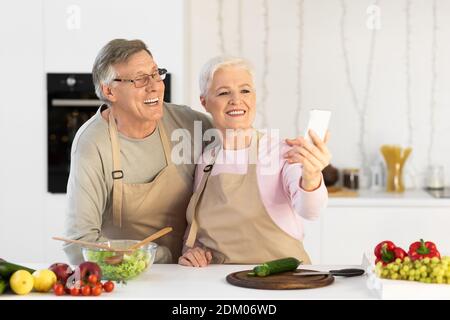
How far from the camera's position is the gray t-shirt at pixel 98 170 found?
9.71 feet

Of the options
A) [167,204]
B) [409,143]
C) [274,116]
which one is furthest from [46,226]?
[409,143]

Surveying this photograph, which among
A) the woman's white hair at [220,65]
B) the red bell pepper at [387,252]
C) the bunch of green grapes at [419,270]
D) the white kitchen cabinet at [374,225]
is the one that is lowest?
the white kitchen cabinet at [374,225]

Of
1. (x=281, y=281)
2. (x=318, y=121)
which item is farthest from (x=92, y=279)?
(x=318, y=121)

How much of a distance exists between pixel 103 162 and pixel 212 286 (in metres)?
0.76

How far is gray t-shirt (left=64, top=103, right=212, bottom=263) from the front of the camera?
117 inches

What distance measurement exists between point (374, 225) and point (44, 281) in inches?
108

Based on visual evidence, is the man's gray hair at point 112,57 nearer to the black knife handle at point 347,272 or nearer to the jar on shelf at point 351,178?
the black knife handle at point 347,272

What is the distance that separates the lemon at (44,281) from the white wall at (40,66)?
2.47 metres

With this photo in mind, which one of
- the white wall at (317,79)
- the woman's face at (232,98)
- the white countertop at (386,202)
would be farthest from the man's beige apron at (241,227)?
the white wall at (317,79)

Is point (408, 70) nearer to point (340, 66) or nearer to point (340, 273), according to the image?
point (340, 66)

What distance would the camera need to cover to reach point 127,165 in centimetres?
308

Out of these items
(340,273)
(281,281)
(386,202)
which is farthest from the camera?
(386,202)
